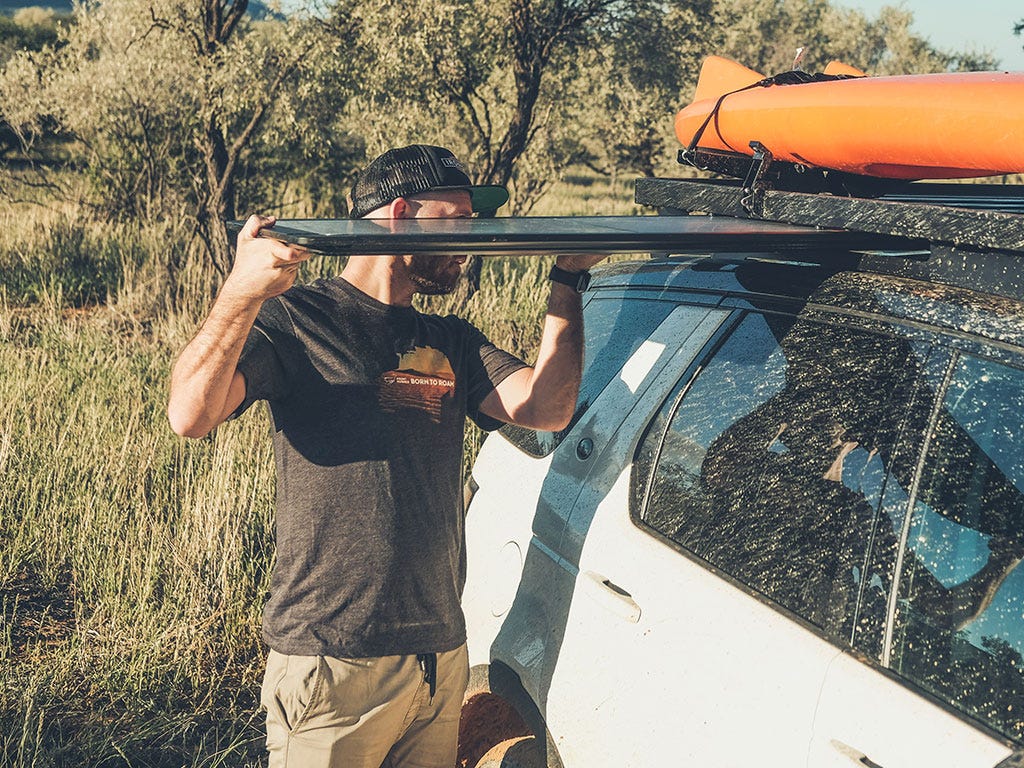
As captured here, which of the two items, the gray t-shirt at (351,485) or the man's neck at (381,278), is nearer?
the gray t-shirt at (351,485)

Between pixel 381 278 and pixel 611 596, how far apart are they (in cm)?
91

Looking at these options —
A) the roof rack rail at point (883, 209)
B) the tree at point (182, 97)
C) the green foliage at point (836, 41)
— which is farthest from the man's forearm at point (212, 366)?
the green foliage at point (836, 41)

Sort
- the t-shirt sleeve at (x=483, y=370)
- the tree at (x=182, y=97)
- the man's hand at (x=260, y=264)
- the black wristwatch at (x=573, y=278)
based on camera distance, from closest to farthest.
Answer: the man's hand at (x=260, y=264) < the black wristwatch at (x=573, y=278) < the t-shirt sleeve at (x=483, y=370) < the tree at (x=182, y=97)

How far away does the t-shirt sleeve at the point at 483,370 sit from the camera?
252 centimetres

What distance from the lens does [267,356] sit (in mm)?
2109

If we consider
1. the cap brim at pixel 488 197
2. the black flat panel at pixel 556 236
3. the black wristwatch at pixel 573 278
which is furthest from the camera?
the cap brim at pixel 488 197

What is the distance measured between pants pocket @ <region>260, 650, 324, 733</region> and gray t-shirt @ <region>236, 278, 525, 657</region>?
32 mm

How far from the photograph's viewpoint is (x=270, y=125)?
1118 cm

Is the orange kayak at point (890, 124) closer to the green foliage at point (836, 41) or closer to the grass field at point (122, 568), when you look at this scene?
the grass field at point (122, 568)

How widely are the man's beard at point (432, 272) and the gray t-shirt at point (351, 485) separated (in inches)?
4.6

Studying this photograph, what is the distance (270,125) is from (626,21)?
4108 mm

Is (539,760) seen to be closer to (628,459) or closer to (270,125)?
(628,459)

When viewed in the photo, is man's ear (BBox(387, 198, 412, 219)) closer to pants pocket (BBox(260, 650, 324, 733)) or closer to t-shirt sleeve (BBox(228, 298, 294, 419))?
t-shirt sleeve (BBox(228, 298, 294, 419))

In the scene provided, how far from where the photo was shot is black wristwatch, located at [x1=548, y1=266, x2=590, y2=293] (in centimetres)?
231
